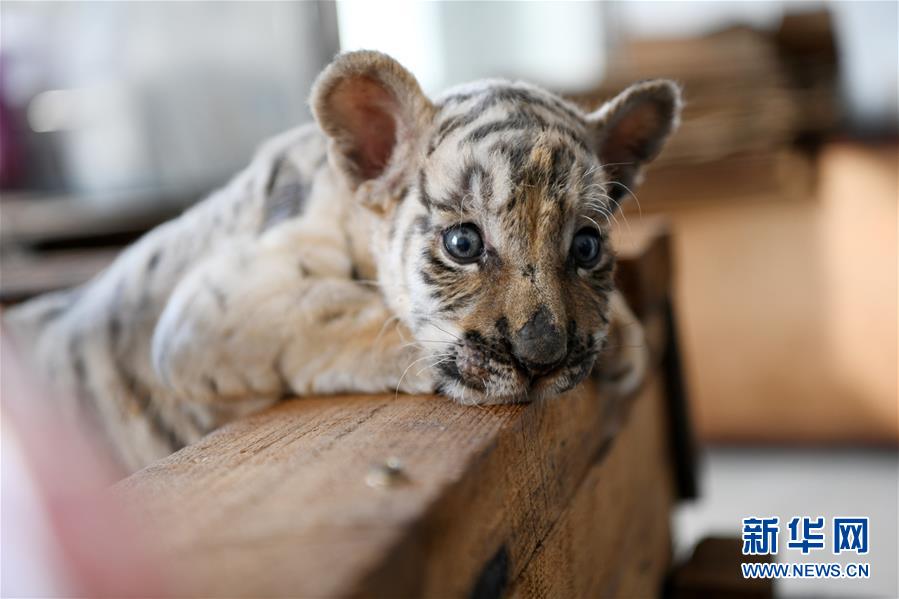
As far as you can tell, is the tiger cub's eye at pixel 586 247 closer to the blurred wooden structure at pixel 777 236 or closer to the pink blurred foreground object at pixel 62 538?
the pink blurred foreground object at pixel 62 538

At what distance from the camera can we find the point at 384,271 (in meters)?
1.80

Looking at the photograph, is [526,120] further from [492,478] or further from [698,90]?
[698,90]

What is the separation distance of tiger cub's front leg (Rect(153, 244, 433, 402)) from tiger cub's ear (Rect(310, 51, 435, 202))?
24cm

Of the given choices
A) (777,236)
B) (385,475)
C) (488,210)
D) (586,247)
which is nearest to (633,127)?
(586,247)

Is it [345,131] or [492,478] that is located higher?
[345,131]

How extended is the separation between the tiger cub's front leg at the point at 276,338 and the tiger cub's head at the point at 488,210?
0.22 ft

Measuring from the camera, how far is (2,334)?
2295mm

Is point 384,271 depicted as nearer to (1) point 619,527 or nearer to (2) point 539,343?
(2) point 539,343

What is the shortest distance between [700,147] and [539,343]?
305 centimetres

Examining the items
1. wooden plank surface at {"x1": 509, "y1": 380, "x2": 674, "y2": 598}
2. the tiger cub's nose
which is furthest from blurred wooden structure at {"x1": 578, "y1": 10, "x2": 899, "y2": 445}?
the tiger cub's nose

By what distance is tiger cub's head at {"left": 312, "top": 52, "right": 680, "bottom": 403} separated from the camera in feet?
4.90

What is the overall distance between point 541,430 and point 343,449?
31cm

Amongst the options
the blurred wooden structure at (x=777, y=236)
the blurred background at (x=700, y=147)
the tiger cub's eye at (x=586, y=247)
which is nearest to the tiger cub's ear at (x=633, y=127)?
the tiger cub's eye at (x=586, y=247)

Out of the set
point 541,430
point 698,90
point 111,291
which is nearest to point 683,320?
point 698,90
